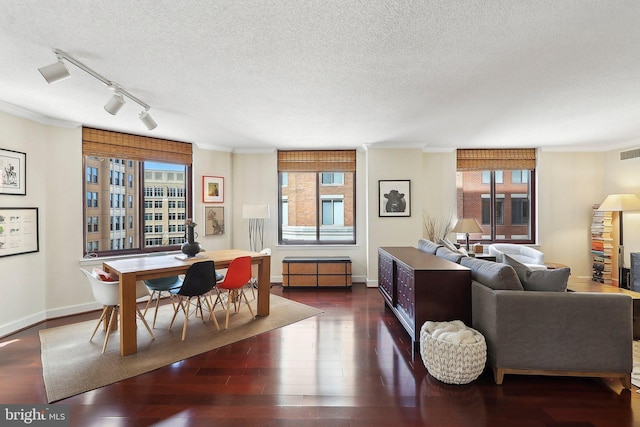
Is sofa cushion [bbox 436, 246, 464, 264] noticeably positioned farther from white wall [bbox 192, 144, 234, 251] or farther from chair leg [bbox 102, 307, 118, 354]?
white wall [bbox 192, 144, 234, 251]

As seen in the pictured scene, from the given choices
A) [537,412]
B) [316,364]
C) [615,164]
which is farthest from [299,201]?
[615,164]

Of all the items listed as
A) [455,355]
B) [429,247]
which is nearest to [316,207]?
[429,247]

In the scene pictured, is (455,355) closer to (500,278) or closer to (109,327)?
(500,278)

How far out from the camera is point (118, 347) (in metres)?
3.07

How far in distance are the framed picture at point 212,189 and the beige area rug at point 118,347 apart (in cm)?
208

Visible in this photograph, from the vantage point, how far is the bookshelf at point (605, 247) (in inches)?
204

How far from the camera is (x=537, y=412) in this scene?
81.6 inches

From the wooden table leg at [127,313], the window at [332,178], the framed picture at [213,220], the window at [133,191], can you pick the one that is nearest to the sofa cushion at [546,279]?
the wooden table leg at [127,313]

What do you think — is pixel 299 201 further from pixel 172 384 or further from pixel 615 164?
pixel 615 164

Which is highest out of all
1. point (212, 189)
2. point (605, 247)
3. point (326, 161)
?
point (326, 161)

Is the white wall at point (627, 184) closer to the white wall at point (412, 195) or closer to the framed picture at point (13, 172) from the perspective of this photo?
the white wall at point (412, 195)

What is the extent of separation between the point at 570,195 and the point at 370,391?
575 cm

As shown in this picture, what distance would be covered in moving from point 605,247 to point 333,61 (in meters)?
5.86

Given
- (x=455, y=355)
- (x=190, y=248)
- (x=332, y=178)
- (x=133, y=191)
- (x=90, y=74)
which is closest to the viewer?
(x=455, y=355)
